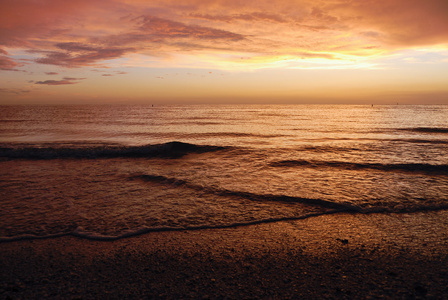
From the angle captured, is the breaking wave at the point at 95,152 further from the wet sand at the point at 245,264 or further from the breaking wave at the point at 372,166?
the wet sand at the point at 245,264

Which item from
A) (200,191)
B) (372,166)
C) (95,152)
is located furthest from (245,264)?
(95,152)

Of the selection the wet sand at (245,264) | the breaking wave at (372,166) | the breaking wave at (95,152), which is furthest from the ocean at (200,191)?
the breaking wave at (95,152)

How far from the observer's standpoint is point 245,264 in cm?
372

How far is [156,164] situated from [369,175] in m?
8.49

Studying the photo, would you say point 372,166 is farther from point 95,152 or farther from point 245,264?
point 95,152

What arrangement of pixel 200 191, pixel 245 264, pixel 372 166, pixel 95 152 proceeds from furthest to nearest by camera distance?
1. pixel 95 152
2. pixel 372 166
3. pixel 200 191
4. pixel 245 264

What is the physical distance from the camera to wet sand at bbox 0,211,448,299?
10.2 ft

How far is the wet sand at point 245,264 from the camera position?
3116 mm

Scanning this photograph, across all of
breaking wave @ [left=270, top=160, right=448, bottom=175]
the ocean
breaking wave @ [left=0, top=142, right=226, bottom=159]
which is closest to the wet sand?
the ocean

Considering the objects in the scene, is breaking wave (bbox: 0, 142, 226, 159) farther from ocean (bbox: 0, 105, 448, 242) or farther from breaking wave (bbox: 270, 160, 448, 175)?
breaking wave (bbox: 270, 160, 448, 175)

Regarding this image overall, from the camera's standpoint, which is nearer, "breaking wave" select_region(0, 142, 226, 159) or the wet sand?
the wet sand

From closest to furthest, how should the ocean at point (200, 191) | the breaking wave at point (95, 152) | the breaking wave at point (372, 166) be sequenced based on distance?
the ocean at point (200, 191) < the breaking wave at point (372, 166) < the breaking wave at point (95, 152)

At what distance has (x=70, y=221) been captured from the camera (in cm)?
529

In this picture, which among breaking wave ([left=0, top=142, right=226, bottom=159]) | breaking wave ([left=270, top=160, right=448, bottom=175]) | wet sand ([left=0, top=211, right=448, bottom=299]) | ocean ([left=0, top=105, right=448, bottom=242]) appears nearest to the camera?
wet sand ([left=0, top=211, right=448, bottom=299])
